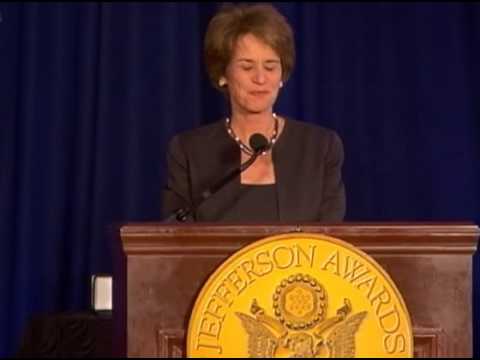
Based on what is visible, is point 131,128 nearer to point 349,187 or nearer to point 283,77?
point 349,187

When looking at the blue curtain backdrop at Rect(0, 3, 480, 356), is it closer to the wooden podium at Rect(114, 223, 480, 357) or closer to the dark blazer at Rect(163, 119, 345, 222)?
the dark blazer at Rect(163, 119, 345, 222)

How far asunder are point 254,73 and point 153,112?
992 millimetres

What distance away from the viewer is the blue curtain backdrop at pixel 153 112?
9.98 ft

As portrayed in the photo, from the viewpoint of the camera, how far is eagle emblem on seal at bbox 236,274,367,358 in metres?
1.42

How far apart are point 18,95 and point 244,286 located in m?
1.84

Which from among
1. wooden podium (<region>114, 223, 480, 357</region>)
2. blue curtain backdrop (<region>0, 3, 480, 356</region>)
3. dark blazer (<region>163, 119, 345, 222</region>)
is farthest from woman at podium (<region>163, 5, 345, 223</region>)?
blue curtain backdrop (<region>0, 3, 480, 356</region>)

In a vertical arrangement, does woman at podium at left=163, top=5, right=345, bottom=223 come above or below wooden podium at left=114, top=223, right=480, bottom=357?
above

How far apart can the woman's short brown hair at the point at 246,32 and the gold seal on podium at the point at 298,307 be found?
777 mm

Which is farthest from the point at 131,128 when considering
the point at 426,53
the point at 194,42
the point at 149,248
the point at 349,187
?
the point at 149,248

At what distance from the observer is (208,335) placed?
55.9 inches

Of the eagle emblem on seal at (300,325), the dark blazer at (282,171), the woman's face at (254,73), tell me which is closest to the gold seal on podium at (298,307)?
the eagle emblem on seal at (300,325)

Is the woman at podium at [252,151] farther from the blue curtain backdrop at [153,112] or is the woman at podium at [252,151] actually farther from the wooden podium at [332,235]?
the blue curtain backdrop at [153,112]

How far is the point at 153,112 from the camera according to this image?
307 centimetres

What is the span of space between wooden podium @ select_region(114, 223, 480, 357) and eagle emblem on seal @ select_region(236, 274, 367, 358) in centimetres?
8
